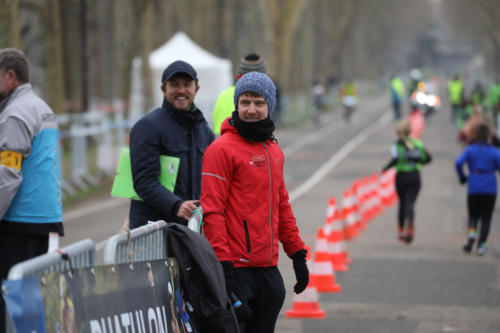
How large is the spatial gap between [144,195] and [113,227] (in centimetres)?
A: 896

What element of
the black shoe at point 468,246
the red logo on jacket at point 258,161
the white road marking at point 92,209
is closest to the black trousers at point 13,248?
the red logo on jacket at point 258,161

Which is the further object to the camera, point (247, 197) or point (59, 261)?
point (247, 197)

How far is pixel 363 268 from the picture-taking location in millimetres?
11430

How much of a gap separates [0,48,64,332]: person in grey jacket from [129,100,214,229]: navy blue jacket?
1.71 ft

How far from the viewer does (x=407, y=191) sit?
13.4m

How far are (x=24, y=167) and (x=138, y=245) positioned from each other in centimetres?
132

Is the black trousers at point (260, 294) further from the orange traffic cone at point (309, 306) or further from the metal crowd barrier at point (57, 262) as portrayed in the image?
the orange traffic cone at point (309, 306)

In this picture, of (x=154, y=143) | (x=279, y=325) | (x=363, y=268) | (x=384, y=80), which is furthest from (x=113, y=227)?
(x=384, y=80)

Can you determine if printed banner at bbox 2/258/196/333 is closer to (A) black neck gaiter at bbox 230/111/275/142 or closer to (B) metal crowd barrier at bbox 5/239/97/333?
(B) metal crowd barrier at bbox 5/239/97/333

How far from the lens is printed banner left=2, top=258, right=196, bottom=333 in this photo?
4.21 metres

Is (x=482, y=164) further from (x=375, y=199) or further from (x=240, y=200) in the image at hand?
(x=240, y=200)

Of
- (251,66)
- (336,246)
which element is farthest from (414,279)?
(251,66)

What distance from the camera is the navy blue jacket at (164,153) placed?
6008 millimetres

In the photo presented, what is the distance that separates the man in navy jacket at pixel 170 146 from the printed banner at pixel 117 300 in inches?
32.6
